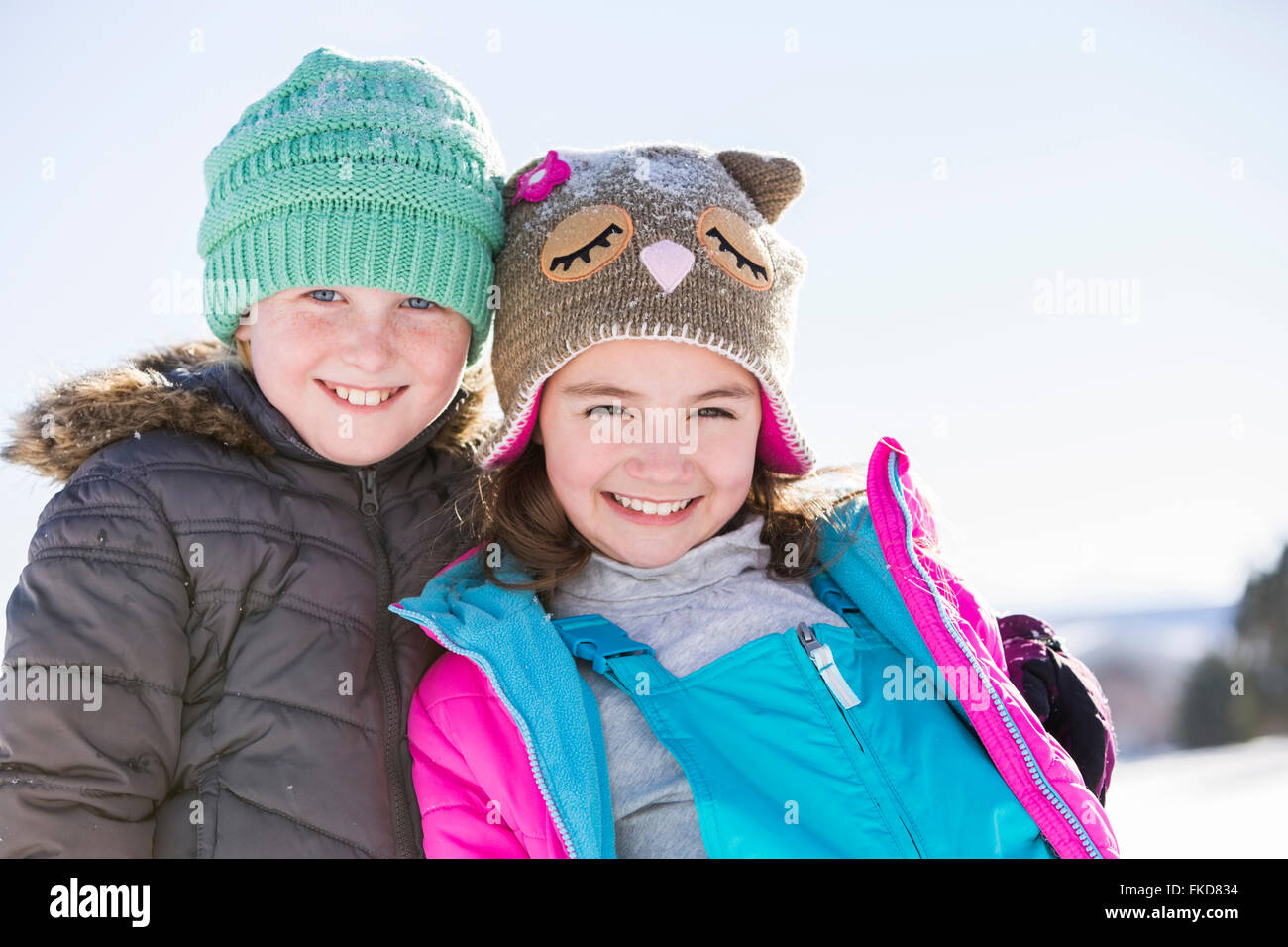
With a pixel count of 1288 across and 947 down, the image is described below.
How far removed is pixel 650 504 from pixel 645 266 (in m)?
0.55

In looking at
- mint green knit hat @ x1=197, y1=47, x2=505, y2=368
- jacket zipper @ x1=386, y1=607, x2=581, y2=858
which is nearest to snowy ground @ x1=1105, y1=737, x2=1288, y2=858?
jacket zipper @ x1=386, y1=607, x2=581, y2=858

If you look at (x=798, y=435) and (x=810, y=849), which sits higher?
(x=798, y=435)

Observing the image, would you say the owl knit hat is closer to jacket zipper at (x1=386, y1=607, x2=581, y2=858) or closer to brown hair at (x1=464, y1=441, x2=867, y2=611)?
brown hair at (x1=464, y1=441, x2=867, y2=611)

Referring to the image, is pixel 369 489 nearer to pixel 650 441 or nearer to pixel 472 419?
pixel 472 419

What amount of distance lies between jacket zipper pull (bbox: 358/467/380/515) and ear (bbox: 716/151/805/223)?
3.90 feet

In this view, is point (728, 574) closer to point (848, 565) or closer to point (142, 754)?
point (848, 565)

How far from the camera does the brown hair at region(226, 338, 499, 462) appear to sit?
2.82 meters

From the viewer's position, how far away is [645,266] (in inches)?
94.0

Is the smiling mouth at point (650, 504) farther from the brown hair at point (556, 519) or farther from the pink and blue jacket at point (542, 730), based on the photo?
Result: the pink and blue jacket at point (542, 730)

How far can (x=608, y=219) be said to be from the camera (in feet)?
8.03

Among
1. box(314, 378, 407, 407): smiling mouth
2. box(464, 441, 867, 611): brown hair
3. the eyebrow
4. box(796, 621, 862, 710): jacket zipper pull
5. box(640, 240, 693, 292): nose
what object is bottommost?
box(796, 621, 862, 710): jacket zipper pull
